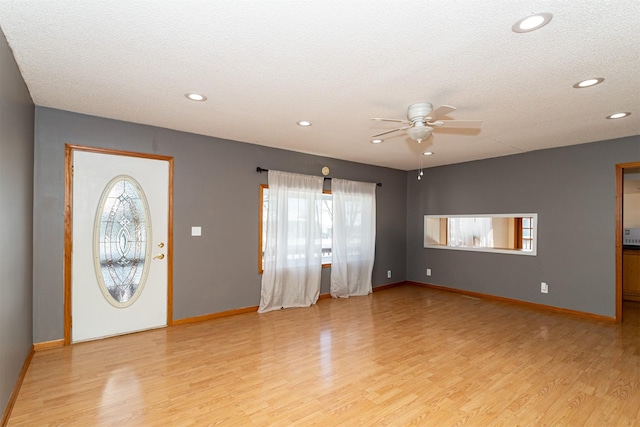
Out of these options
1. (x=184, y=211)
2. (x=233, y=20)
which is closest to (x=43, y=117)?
(x=184, y=211)

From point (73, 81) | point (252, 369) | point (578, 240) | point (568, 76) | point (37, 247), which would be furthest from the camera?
point (578, 240)

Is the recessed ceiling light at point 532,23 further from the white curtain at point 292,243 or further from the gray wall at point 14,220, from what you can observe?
the white curtain at point 292,243

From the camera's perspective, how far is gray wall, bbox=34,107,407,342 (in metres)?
3.25

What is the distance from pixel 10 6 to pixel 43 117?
1920 millimetres

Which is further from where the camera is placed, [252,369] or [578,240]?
[578,240]

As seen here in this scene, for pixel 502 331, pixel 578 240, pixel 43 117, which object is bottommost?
pixel 502 331

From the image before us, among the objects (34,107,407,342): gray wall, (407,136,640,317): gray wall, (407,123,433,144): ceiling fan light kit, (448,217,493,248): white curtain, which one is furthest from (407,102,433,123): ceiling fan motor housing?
(448,217,493,248): white curtain

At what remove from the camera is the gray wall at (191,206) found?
128 inches

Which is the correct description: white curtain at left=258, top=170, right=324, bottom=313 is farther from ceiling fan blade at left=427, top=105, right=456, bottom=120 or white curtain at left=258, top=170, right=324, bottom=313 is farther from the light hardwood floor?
ceiling fan blade at left=427, top=105, right=456, bottom=120

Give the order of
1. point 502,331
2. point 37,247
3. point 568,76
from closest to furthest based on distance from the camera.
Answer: point 568,76 < point 37,247 < point 502,331

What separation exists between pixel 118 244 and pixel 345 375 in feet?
9.31

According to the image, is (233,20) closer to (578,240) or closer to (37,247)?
(37,247)

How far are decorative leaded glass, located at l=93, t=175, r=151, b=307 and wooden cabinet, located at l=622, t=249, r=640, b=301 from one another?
7215 mm

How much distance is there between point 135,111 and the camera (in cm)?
333
